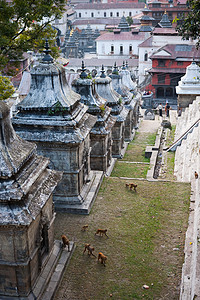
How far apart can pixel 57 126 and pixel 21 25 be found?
312 inches

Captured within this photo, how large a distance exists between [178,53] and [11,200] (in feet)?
153

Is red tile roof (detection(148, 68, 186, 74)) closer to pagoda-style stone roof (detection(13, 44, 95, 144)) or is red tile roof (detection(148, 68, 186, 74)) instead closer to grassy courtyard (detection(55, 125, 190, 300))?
grassy courtyard (detection(55, 125, 190, 300))

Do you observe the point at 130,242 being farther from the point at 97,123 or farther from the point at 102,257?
the point at 97,123

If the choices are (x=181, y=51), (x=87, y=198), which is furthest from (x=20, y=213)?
(x=181, y=51)

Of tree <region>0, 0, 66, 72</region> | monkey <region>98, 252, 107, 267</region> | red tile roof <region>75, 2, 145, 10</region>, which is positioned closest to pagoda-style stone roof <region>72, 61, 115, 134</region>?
tree <region>0, 0, 66, 72</region>

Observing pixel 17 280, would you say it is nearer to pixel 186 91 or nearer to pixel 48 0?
pixel 48 0

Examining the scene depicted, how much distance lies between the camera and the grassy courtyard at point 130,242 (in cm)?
962

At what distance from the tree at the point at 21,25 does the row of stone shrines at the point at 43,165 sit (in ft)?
11.9

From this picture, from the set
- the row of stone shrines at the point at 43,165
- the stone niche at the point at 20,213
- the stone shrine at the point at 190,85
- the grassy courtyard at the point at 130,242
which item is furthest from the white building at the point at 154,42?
the stone niche at the point at 20,213

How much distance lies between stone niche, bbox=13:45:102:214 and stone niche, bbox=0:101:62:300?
10.5ft

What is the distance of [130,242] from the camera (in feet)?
37.6

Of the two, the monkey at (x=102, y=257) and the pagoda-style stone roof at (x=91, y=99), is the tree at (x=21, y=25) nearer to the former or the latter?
the pagoda-style stone roof at (x=91, y=99)

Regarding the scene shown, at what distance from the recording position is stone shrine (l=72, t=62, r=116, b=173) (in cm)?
1572

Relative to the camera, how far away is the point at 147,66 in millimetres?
63094
